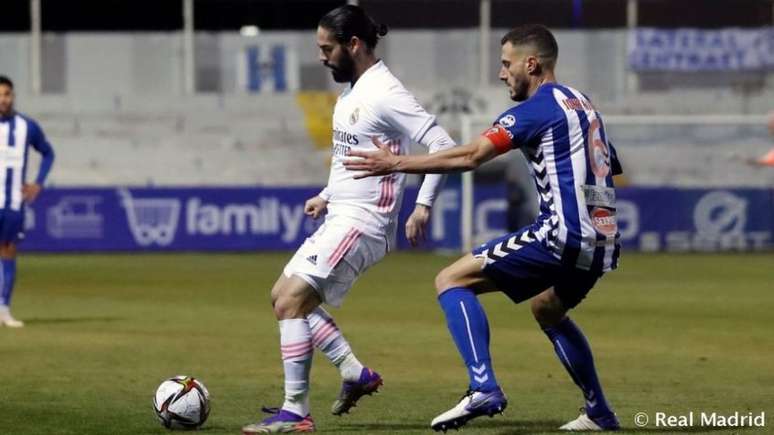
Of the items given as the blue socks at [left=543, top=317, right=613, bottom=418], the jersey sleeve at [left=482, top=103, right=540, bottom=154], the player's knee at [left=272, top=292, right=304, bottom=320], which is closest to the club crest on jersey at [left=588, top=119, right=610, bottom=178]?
the jersey sleeve at [left=482, top=103, right=540, bottom=154]

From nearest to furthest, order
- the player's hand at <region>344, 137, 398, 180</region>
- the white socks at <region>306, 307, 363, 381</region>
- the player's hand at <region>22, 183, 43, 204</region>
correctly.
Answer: the player's hand at <region>344, 137, 398, 180</region>, the white socks at <region>306, 307, 363, 381</region>, the player's hand at <region>22, 183, 43, 204</region>

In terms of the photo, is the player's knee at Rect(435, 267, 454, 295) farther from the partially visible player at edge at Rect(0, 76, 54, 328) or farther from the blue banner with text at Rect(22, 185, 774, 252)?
the blue banner with text at Rect(22, 185, 774, 252)

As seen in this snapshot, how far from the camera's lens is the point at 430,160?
764 cm

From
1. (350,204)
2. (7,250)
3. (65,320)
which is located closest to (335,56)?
(350,204)

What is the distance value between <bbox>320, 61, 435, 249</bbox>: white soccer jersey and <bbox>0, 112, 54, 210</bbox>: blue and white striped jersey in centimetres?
821

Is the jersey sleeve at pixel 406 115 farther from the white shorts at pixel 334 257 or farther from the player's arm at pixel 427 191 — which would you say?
the white shorts at pixel 334 257

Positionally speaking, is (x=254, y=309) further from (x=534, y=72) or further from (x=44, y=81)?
(x=44, y=81)

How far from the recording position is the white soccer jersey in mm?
8422

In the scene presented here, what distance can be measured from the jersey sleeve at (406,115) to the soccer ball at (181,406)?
175cm

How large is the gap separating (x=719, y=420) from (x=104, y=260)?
20.6 metres

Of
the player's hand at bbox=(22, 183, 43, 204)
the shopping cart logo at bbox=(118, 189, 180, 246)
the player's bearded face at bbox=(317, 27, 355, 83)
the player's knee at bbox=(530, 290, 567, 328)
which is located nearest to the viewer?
the player's knee at bbox=(530, 290, 567, 328)

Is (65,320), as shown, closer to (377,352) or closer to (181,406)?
(377,352)

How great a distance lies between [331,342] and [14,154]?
8376 mm

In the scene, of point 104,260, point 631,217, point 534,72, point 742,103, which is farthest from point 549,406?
point 742,103
